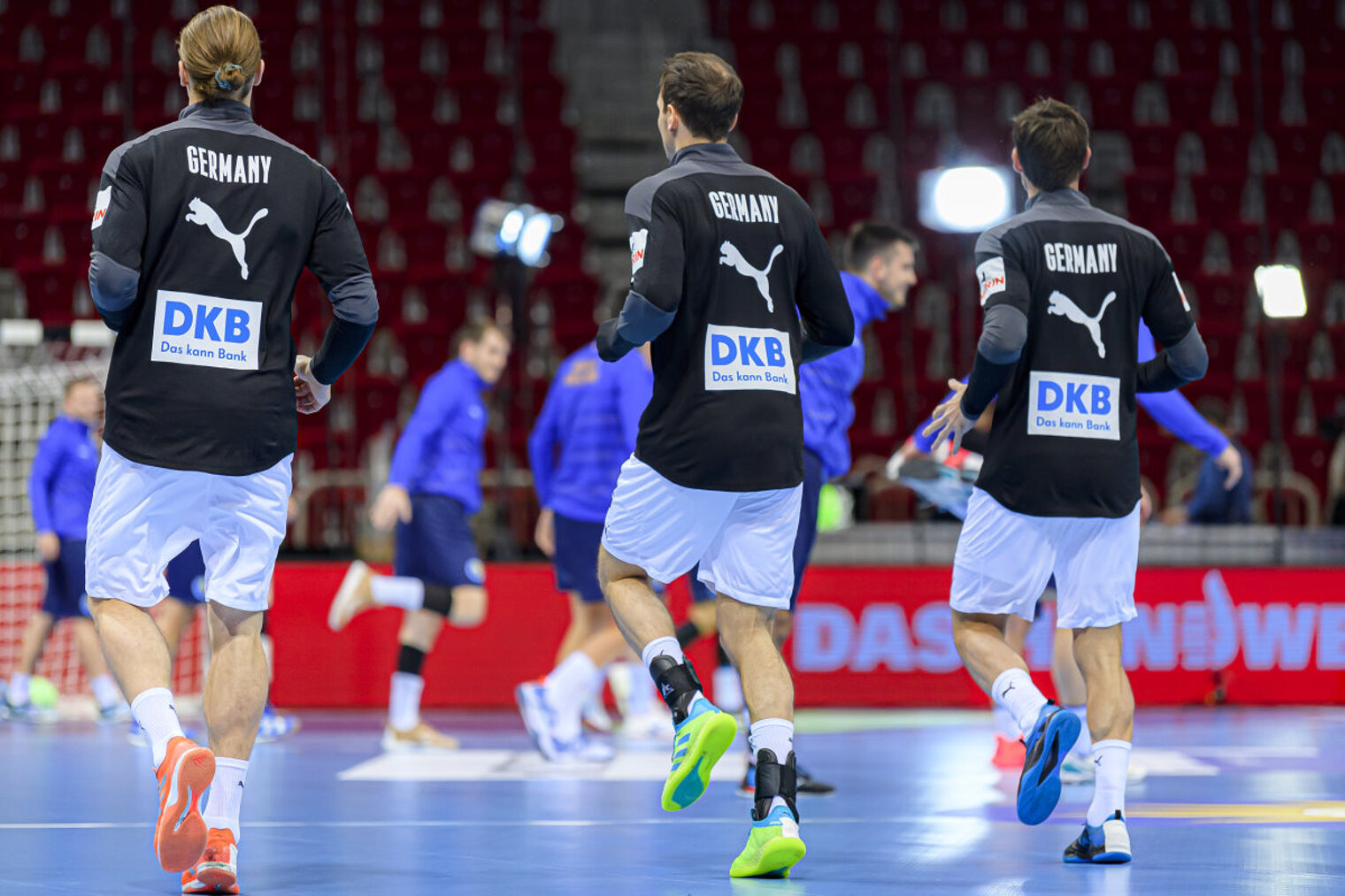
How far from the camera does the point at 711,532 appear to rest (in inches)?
150

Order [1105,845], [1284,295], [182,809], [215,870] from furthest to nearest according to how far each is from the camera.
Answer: [1284,295] < [1105,845] < [215,870] < [182,809]

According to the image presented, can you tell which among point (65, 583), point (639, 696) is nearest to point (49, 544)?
point (65, 583)

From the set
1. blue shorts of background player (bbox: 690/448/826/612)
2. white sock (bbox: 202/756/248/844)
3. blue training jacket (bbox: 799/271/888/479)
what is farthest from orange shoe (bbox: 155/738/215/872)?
blue training jacket (bbox: 799/271/888/479)

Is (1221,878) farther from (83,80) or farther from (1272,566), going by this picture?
(83,80)

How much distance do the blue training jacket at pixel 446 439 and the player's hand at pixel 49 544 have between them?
8.48 feet

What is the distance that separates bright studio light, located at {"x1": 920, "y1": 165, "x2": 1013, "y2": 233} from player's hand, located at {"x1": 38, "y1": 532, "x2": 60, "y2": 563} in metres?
5.23

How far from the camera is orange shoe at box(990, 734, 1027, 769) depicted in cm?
603

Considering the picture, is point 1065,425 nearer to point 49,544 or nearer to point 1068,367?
point 1068,367

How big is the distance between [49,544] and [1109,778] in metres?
6.36

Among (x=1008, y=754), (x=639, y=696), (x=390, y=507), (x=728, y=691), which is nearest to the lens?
(x=1008, y=754)

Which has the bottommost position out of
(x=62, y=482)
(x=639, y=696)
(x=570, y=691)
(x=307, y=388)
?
(x=639, y=696)

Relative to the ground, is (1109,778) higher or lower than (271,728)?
higher

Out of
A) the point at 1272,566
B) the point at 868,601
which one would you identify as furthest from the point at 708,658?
the point at 1272,566

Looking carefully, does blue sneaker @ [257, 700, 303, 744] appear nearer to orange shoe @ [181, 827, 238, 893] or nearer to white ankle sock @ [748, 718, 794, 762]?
orange shoe @ [181, 827, 238, 893]
